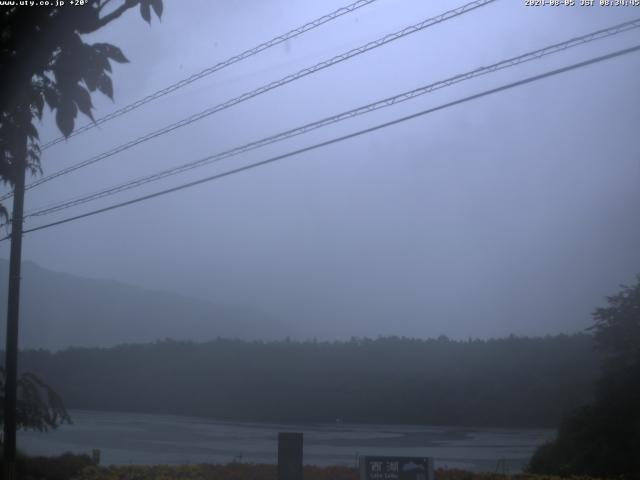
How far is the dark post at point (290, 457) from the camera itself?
11.0 meters

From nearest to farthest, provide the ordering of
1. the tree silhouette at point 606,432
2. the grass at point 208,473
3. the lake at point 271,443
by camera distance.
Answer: the grass at point 208,473 → the tree silhouette at point 606,432 → the lake at point 271,443

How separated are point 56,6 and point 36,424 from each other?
44.5ft

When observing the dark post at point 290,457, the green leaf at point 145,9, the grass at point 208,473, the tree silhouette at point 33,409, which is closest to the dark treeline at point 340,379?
the grass at point 208,473

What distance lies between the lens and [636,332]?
54.9 feet

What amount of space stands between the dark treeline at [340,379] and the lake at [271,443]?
1204mm

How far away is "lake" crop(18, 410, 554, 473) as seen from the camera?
60.0 ft

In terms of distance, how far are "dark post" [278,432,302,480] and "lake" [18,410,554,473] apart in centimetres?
396

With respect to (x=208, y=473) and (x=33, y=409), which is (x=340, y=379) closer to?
(x=33, y=409)

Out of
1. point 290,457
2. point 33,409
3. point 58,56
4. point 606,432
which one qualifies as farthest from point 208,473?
point 58,56

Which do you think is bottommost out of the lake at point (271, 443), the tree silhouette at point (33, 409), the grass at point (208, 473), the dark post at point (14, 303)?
the lake at point (271, 443)

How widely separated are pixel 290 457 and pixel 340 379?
22959 mm

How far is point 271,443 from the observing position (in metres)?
22.7

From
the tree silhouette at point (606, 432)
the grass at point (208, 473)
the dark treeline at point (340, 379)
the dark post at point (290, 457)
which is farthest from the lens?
the dark treeline at point (340, 379)

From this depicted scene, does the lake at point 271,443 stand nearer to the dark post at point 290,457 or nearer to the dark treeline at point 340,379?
the dark treeline at point 340,379
